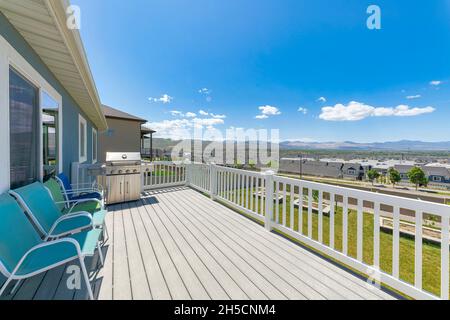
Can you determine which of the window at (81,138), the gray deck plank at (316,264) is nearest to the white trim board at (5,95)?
the gray deck plank at (316,264)

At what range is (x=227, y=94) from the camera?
1636 centimetres

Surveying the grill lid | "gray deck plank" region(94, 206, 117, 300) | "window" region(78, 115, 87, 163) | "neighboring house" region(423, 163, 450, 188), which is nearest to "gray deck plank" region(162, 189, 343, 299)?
"gray deck plank" region(94, 206, 117, 300)

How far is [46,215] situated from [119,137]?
10697 millimetres

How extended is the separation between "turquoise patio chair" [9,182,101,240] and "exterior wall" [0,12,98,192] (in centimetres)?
20

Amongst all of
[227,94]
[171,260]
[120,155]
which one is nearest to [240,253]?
[171,260]

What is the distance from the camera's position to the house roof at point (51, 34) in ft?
5.15

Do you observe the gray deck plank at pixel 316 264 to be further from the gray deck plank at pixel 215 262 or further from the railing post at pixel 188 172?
the railing post at pixel 188 172

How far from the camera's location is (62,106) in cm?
366

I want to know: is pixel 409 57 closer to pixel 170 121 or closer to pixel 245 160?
pixel 245 160

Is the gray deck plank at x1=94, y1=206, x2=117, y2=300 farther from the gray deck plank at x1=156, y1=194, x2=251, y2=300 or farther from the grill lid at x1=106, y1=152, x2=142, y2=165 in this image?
the grill lid at x1=106, y1=152, x2=142, y2=165

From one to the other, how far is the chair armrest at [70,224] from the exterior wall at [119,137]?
10.2 m

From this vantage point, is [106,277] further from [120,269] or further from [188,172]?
[188,172]

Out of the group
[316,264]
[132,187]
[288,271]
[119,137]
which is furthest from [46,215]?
[119,137]
